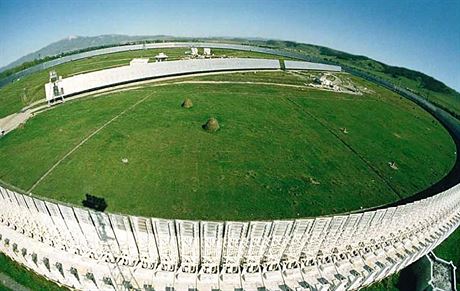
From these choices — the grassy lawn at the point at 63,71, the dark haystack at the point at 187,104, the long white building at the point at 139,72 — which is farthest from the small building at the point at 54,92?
the dark haystack at the point at 187,104

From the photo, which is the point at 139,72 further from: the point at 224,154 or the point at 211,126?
the point at 224,154

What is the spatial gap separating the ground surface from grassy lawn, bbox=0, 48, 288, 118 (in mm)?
9000

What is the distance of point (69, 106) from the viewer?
1976 inches

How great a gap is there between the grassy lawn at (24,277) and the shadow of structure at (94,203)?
6.26 metres

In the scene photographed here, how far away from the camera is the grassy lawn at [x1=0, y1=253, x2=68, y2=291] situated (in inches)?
909

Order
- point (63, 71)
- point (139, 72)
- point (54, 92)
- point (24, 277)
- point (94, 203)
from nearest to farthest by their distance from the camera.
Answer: point (24, 277) → point (94, 203) → point (54, 92) → point (139, 72) → point (63, 71)

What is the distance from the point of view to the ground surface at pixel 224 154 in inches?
1190

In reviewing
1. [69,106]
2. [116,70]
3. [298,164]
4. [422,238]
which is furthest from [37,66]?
[422,238]

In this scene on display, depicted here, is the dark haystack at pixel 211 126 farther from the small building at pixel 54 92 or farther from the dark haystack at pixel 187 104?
the small building at pixel 54 92

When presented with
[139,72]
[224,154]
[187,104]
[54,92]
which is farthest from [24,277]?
[139,72]

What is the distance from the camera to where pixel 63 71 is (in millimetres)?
75562

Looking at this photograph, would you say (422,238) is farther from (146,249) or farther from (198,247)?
(146,249)

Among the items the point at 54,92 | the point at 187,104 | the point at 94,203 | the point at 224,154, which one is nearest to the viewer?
the point at 94,203

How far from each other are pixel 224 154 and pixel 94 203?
1462cm
